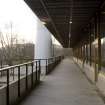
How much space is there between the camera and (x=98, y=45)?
50.9 feet

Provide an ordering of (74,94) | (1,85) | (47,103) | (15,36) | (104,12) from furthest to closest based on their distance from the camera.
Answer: (15,36) < (104,12) < (74,94) < (47,103) < (1,85)

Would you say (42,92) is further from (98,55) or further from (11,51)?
(11,51)

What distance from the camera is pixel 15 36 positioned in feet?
208

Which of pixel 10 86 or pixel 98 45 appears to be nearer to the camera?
pixel 10 86

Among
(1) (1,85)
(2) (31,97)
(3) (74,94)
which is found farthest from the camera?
(3) (74,94)

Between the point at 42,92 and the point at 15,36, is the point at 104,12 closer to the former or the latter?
the point at 42,92

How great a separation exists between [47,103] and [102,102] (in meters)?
1.68

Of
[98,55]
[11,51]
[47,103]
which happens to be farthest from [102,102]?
[11,51]

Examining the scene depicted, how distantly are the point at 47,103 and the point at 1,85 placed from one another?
2129mm

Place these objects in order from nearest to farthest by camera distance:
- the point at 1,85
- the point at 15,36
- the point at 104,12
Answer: the point at 1,85
the point at 104,12
the point at 15,36

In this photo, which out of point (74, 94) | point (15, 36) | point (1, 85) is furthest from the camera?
point (15, 36)

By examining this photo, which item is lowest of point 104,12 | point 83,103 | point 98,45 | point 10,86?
point 83,103

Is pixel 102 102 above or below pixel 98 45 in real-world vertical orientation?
below

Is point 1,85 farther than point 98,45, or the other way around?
point 98,45
